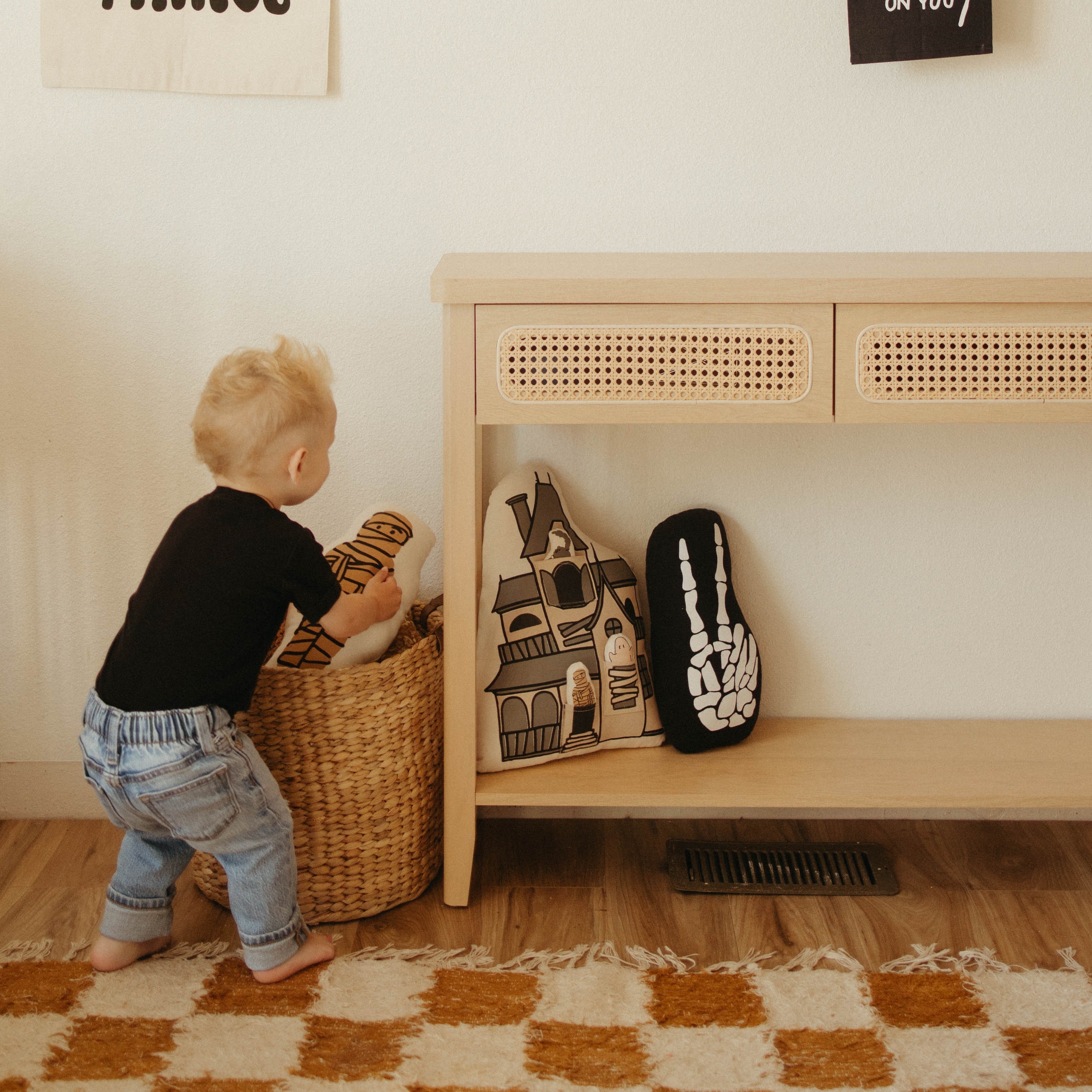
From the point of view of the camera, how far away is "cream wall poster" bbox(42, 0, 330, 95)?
4.79ft

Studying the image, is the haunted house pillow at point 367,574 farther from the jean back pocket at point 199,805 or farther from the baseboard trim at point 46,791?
the baseboard trim at point 46,791

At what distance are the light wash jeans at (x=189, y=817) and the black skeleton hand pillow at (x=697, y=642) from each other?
541 mm

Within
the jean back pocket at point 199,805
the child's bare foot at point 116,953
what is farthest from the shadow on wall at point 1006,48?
the child's bare foot at point 116,953

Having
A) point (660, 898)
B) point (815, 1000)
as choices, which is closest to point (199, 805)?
point (660, 898)

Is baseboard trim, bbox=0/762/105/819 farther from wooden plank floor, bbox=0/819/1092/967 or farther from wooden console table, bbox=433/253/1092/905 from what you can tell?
wooden console table, bbox=433/253/1092/905

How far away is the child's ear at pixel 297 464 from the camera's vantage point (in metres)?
1.22

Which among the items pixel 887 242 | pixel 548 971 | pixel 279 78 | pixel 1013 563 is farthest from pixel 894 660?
Result: pixel 279 78

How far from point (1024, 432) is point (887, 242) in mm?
347

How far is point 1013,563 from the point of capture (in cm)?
163

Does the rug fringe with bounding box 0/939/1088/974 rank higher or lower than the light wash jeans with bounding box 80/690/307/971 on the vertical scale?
lower

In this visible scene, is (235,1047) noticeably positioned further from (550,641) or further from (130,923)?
(550,641)

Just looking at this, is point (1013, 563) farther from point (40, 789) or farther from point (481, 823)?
point (40, 789)

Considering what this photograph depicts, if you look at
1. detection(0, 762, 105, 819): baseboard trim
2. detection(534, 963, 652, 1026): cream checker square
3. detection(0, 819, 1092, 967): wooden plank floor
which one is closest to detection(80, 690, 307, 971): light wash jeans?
detection(0, 819, 1092, 967): wooden plank floor

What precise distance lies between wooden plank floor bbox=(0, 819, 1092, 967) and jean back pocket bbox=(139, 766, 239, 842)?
229 millimetres
